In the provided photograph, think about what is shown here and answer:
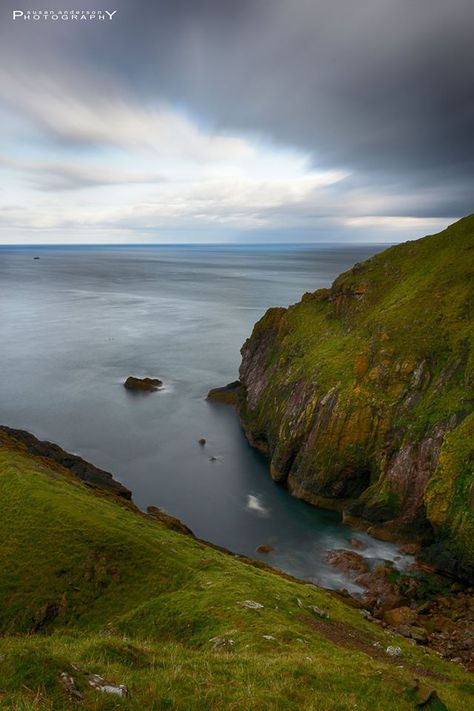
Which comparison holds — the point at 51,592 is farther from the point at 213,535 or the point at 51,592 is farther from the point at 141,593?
the point at 213,535

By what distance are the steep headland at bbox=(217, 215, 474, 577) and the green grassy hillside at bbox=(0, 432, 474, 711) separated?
19.0 meters

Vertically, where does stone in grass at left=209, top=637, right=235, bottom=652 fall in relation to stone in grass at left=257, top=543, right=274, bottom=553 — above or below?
above

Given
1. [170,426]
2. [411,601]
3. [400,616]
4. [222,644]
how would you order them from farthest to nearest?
[170,426], [411,601], [400,616], [222,644]

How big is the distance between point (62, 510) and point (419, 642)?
28.2m

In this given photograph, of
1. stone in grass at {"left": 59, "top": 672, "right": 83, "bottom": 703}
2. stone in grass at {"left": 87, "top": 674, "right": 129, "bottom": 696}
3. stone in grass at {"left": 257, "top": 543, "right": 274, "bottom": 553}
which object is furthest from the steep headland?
stone in grass at {"left": 59, "top": 672, "right": 83, "bottom": 703}

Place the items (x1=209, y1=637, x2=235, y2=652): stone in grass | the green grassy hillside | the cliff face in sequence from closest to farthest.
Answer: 1. the green grassy hillside
2. (x1=209, y1=637, x2=235, y2=652): stone in grass
3. the cliff face

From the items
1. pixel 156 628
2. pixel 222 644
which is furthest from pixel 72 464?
→ pixel 222 644

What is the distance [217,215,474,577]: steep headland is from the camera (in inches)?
2062

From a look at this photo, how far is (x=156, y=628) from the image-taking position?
96.3 feet

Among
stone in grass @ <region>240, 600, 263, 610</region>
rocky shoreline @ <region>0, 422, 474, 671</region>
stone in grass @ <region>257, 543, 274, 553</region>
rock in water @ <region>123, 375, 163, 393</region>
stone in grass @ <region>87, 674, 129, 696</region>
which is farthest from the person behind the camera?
rock in water @ <region>123, 375, 163, 393</region>

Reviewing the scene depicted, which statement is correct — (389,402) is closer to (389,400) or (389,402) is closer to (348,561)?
(389,400)

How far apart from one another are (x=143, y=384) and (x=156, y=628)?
7229 centimetres

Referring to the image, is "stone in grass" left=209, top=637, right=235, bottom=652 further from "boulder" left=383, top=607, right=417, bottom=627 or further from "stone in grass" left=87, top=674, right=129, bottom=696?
"boulder" left=383, top=607, right=417, bottom=627

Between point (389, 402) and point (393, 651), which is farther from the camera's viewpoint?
point (389, 402)
